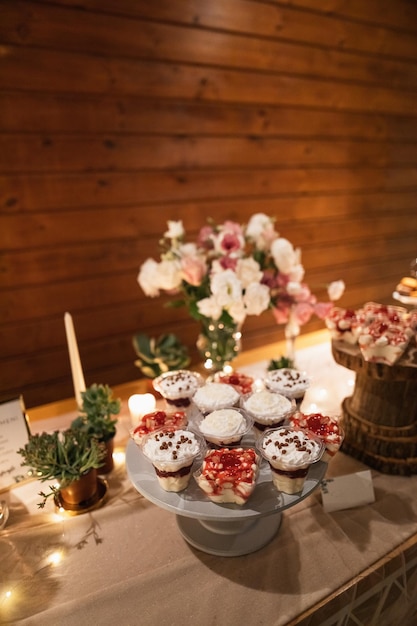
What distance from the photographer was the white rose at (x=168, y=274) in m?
1.32

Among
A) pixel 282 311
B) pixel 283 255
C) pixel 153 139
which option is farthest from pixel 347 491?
pixel 153 139

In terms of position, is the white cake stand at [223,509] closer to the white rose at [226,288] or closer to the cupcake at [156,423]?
the cupcake at [156,423]

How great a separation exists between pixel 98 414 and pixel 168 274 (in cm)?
46

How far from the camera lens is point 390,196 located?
112 inches

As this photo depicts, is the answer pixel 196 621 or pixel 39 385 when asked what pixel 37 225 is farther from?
pixel 196 621

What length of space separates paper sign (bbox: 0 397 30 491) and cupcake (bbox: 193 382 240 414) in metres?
0.46

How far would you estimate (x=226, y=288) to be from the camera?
1.25 metres

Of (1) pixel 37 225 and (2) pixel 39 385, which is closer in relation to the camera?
(1) pixel 37 225

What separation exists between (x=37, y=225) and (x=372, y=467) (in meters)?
1.49

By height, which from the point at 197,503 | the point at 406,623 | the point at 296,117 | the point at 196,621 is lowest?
the point at 406,623

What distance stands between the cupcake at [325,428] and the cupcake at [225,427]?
0.39 ft

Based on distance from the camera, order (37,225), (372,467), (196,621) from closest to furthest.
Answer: (196,621), (372,467), (37,225)


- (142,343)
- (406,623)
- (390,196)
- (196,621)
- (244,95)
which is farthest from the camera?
(390,196)

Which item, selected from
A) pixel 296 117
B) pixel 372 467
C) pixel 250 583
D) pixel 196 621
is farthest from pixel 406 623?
pixel 296 117
